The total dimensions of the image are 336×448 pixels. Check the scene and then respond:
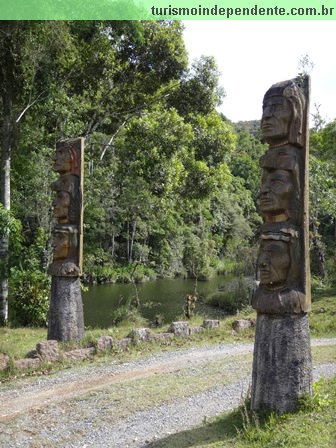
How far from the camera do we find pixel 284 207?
245 inches

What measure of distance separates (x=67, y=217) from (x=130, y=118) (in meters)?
7.87

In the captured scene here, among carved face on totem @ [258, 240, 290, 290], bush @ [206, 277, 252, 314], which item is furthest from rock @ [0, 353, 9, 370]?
bush @ [206, 277, 252, 314]

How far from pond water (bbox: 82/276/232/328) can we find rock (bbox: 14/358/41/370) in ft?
25.8

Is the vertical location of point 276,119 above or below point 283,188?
above

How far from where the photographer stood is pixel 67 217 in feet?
35.1

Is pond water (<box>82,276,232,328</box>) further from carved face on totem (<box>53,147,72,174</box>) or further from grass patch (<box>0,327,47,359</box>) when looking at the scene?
carved face on totem (<box>53,147,72,174</box>)

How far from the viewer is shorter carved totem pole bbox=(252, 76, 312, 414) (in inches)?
234

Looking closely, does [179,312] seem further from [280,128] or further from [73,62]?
[280,128]

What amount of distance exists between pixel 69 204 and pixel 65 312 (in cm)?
219

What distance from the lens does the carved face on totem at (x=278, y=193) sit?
20.4ft

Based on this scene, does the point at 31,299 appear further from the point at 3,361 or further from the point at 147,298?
the point at 147,298

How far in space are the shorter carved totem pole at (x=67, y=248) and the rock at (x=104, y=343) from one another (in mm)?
889

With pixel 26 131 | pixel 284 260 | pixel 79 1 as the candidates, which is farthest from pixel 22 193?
pixel 284 260

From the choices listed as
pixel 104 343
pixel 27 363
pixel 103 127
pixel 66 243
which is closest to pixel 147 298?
pixel 103 127
